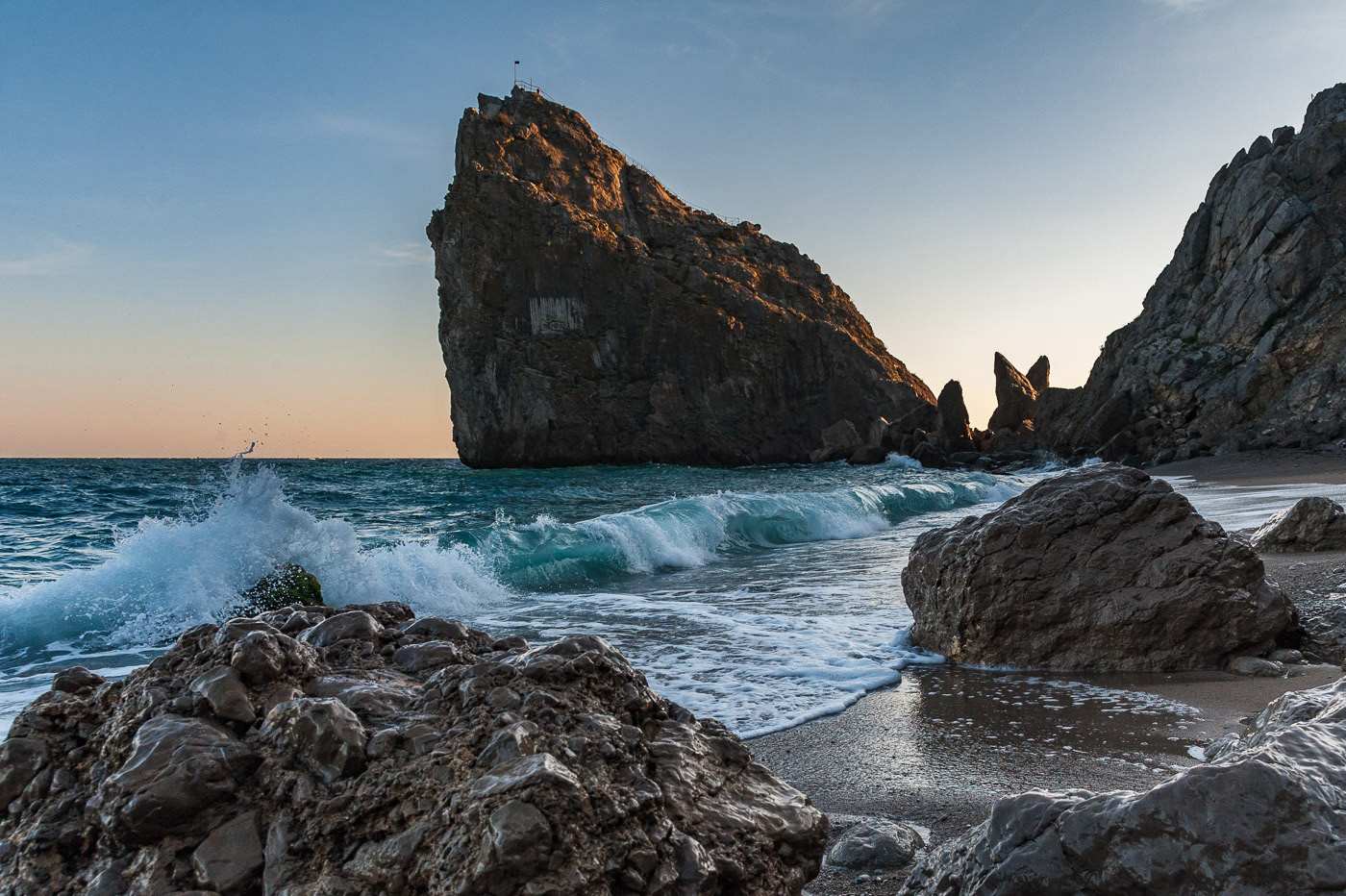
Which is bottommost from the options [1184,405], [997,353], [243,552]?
[243,552]

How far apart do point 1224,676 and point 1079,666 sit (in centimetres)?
62

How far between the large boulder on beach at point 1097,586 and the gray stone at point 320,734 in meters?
3.65

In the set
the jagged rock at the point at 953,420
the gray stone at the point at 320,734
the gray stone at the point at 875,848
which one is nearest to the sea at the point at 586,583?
the gray stone at the point at 875,848

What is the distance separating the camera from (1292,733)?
1.56 m

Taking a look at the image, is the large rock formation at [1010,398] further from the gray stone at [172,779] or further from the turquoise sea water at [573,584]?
the gray stone at [172,779]

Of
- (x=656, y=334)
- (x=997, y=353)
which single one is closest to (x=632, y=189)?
(x=656, y=334)

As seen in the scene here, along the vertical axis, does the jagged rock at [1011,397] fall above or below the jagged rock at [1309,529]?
above

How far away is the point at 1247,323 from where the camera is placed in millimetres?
30141

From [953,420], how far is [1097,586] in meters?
45.7

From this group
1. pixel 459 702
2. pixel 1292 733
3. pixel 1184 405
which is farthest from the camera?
pixel 1184 405

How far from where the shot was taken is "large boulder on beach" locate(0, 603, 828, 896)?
138cm

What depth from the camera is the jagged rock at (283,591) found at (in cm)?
641

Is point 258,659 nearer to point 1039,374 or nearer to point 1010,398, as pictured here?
point 1010,398

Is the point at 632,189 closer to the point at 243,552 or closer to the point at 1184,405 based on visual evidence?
the point at 1184,405
